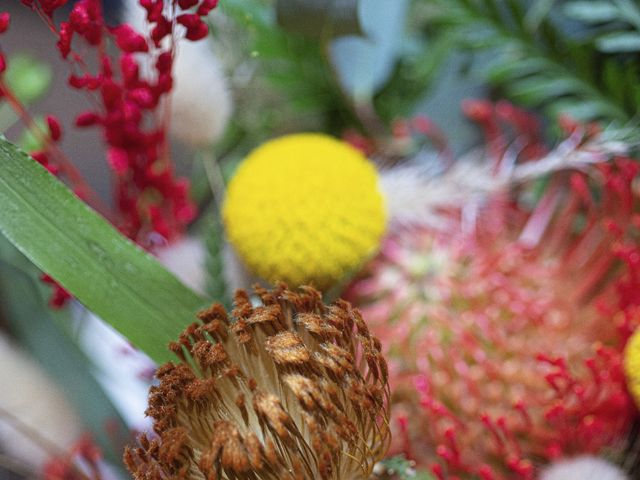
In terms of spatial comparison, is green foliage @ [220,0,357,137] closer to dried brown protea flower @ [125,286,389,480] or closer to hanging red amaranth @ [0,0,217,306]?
hanging red amaranth @ [0,0,217,306]

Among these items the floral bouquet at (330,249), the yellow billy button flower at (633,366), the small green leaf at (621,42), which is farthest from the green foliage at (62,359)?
the small green leaf at (621,42)

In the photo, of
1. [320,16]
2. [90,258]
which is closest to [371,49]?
[320,16]

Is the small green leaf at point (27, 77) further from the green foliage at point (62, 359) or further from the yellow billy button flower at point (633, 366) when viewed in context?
the yellow billy button flower at point (633, 366)

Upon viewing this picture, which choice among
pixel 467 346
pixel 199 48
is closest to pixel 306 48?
pixel 199 48

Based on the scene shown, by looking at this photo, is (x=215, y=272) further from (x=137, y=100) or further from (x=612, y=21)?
(x=612, y=21)

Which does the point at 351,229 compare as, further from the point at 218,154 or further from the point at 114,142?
the point at 218,154

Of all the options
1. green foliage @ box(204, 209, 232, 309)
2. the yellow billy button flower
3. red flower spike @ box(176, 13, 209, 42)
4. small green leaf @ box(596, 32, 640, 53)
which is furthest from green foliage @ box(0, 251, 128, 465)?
small green leaf @ box(596, 32, 640, 53)
